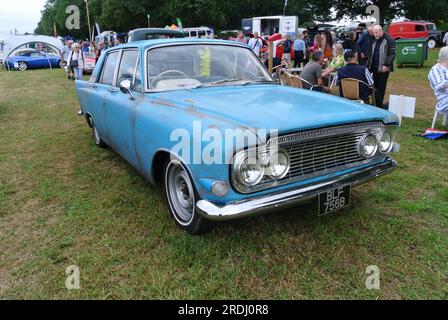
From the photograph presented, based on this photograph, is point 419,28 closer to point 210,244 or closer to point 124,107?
point 124,107

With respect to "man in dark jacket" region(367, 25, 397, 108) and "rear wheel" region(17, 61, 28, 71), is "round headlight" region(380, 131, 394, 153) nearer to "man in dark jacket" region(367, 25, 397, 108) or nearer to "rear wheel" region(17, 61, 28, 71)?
"man in dark jacket" region(367, 25, 397, 108)

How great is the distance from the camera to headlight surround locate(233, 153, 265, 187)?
2.42 meters

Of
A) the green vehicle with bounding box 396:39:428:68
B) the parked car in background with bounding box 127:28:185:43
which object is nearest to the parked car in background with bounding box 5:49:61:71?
the parked car in background with bounding box 127:28:185:43

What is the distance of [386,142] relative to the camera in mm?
3162

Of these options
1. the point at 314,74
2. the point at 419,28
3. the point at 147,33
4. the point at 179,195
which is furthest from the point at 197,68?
the point at 419,28

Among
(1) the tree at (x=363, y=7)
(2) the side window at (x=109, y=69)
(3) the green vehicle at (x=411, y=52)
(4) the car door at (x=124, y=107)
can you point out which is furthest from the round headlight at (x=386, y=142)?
(1) the tree at (x=363, y=7)

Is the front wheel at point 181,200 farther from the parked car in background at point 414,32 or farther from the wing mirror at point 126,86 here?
the parked car in background at point 414,32

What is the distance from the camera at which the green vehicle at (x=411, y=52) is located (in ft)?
47.7

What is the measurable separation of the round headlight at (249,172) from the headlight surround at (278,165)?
68 millimetres

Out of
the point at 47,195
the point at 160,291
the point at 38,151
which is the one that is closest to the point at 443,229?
the point at 160,291

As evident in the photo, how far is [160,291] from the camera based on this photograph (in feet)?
8.19

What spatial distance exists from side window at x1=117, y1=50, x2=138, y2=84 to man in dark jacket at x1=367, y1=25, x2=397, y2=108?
4.67m
